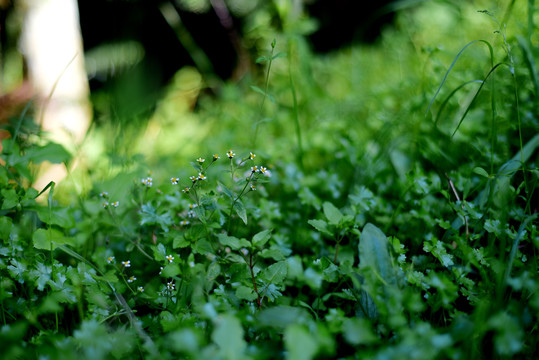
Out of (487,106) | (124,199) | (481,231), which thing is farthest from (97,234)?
(487,106)

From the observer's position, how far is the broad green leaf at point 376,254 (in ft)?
2.80

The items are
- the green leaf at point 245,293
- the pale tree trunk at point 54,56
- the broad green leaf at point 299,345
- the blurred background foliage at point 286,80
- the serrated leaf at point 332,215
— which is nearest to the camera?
the broad green leaf at point 299,345

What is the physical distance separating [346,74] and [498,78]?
4.96 ft

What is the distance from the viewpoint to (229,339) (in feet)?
1.89

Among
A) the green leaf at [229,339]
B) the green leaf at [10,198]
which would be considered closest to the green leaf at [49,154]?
the green leaf at [10,198]

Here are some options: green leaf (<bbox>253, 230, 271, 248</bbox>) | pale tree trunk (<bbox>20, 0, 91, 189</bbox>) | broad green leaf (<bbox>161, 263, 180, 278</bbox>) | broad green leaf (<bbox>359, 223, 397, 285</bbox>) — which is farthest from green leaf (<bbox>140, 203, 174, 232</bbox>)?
pale tree trunk (<bbox>20, 0, 91, 189</bbox>)

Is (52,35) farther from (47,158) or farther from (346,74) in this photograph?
(346,74)

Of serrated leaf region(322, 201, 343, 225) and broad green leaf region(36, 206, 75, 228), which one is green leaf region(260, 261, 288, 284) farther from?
broad green leaf region(36, 206, 75, 228)

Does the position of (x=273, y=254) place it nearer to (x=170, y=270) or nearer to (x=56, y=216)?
(x=170, y=270)

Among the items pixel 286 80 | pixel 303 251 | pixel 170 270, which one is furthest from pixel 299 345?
pixel 286 80

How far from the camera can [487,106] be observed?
5.03 feet

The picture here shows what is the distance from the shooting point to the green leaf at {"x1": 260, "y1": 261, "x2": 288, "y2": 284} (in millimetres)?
875

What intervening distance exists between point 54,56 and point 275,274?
2431 millimetres

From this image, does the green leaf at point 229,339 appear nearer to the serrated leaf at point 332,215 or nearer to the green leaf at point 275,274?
the green leaf at point 275,274
